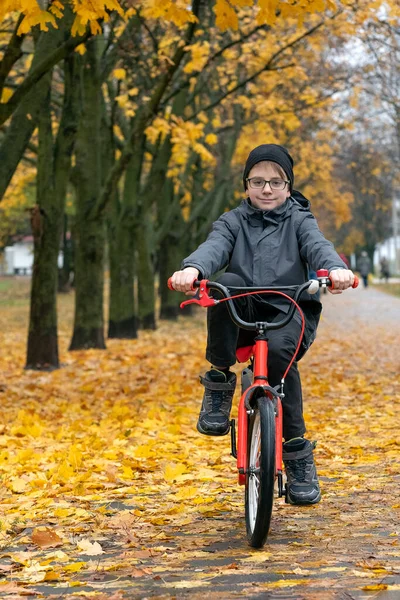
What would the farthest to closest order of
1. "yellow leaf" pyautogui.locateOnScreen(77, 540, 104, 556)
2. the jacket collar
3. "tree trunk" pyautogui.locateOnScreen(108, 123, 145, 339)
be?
"tree trunk" pyautogui.locateOnScreen(108, 123, 145, 339)
the jacket collar
"yellow leaf" pyautogui.locateOnScreen(77, 540, 104, 556)

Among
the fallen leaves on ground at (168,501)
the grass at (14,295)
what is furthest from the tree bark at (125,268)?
the grass at (14,295)

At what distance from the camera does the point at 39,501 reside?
19.6 feet

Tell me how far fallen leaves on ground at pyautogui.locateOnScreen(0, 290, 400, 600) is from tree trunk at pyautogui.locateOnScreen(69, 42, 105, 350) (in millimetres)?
4772

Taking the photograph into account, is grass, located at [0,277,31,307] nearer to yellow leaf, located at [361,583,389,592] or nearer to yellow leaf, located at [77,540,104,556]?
yellow leaf, located at [77,540,104,556]

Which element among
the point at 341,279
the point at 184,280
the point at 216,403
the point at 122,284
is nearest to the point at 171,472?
the point at 216,403

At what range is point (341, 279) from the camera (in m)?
4.61

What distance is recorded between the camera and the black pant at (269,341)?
4.98 m

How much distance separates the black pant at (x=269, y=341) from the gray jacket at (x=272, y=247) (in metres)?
0.09

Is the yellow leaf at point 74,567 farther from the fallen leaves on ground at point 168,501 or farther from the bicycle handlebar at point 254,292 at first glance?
the bicycle handlebar at point 254,292

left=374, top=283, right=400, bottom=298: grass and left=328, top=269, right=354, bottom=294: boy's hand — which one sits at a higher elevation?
left=328, top=269, right=354, bottom=294: boy's hand

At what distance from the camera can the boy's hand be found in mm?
4609

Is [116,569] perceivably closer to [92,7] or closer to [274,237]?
[274,237]

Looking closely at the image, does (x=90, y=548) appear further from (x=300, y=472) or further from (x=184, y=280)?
(x=184, y=280)

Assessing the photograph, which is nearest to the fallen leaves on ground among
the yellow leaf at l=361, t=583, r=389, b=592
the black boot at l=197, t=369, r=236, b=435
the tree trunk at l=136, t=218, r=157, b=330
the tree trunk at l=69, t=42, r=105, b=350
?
the yellow leaf at l=361, t=583, r=389, b=592
